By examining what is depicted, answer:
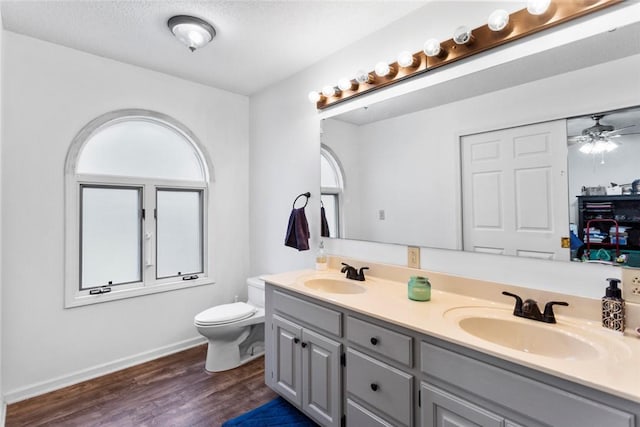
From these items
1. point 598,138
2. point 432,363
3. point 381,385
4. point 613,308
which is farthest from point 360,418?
point 598,138

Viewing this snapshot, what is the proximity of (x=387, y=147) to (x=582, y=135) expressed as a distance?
972 mm

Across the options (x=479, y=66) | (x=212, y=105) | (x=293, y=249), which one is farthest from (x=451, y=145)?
(x=212, y=105)

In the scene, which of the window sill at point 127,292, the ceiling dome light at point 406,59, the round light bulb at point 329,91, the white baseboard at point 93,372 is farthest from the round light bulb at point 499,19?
the white baseboard at point 93,372

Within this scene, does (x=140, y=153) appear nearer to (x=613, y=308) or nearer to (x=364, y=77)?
(x=364, y=77)

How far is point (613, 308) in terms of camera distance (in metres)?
1.15

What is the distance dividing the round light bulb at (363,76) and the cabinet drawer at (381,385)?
5.44ft

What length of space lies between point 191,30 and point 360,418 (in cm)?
243

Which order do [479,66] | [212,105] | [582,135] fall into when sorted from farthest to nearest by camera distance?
[212,105] < [479,66] < [582,135]

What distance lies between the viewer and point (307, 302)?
1757 millimetres

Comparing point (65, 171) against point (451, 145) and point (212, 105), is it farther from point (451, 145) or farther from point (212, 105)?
point (451, 145)

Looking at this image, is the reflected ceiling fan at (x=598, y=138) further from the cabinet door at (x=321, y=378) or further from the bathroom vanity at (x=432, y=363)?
the cabinet door at (x=321, y=378)

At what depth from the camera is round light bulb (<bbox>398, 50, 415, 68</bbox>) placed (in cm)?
180

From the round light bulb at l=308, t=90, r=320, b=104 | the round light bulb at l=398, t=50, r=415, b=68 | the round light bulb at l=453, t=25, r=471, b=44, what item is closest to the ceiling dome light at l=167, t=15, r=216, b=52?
the round light bulb at l=308, t=90, r=320, b=104

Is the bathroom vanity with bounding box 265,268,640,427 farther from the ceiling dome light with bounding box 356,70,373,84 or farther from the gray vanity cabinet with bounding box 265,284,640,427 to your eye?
the ceiling dome light with bounding box 356,70,373,84
